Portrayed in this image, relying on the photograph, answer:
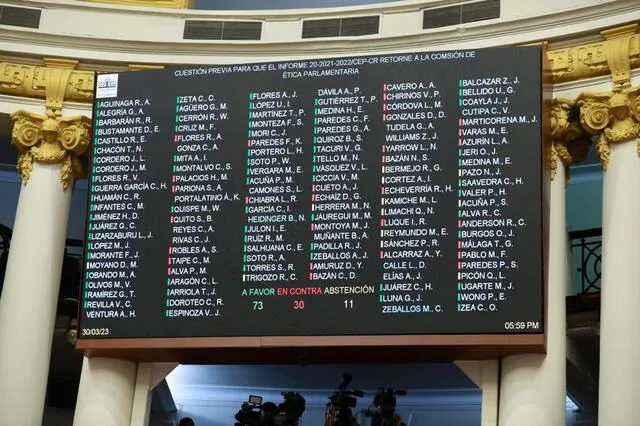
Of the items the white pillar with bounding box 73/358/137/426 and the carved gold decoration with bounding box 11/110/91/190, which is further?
the carved gold decoration with bounding box 11/110/91/190

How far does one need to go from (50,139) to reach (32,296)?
147cm

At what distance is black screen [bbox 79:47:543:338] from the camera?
11680 mm

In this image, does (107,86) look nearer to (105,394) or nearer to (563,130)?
(105,394)

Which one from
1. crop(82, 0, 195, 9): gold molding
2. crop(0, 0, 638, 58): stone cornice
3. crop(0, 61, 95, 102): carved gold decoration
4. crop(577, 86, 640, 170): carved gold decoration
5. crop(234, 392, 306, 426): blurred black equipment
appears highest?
crop(82, 0, 195, 9): gold molding

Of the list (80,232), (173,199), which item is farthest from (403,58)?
(80,232)

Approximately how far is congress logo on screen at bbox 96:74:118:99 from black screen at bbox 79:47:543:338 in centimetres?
15

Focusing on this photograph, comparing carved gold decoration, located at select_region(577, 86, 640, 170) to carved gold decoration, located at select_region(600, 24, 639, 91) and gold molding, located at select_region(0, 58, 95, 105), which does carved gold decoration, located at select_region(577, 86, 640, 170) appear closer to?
carved gold decoration, located at select_region(600, 24, 639, 91)

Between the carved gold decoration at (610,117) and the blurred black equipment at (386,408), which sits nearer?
the carved gold decoration at (610,117)

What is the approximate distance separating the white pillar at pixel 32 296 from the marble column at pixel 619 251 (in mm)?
4685

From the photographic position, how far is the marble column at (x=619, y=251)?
449 inches

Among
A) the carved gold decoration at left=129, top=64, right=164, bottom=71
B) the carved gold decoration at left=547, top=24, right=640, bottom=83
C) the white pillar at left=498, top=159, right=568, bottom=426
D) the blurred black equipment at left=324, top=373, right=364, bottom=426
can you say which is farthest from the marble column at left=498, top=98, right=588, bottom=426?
the carved gold decoration at left=129, top=64, right=164, bottom=71

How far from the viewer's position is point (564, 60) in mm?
12562

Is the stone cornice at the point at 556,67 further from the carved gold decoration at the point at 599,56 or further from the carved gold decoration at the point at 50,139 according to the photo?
the carved gold decoration at the point at 50,139

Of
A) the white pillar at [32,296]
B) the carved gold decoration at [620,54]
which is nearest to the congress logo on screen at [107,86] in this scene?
the white pillar at [32,296]
